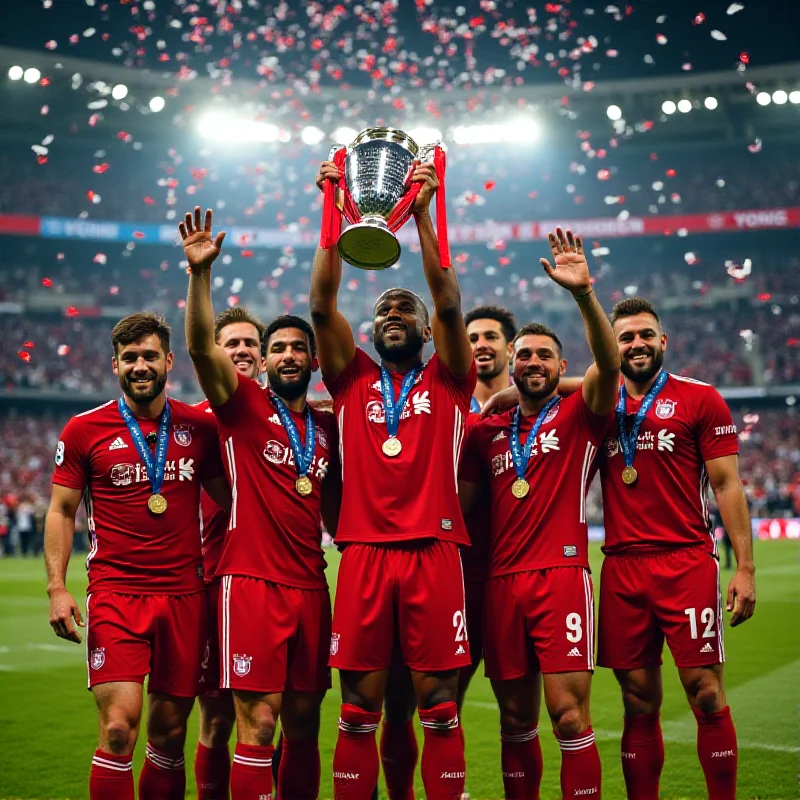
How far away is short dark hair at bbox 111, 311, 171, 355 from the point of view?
419cm

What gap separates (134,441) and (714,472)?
262 cm

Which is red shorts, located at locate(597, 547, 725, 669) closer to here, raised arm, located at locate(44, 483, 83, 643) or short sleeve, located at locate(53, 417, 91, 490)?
raised arm, located at locate(44, 483, 83, 643)

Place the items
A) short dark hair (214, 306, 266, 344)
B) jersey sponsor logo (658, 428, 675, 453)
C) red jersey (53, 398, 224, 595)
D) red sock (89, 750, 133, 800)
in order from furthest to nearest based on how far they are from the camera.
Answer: short dark hair (214, 306, 266, 344)
jersey sponsor logo (658, 428, 675, 453)
red jersey (53, 398, 224, 595)
red sock (89, 750, 133, 800)

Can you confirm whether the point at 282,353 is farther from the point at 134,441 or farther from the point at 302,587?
the point at 302,587

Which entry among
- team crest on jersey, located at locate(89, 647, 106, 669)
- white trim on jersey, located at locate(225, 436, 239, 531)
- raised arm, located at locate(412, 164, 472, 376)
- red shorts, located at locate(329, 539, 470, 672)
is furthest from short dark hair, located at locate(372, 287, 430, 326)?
team crest on jersey, located at locate(89, 647, 106, 669)

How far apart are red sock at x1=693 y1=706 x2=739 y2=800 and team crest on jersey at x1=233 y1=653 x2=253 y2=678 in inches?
76.1

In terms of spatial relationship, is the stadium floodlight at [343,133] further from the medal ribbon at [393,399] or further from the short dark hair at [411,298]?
the medal ribbon at [393,399]

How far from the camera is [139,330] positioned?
4215mm

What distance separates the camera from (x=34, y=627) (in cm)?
1188

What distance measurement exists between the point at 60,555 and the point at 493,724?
162 inches

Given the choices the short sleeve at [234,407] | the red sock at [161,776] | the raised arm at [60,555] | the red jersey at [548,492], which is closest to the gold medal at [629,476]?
the red jersey at [548,492]

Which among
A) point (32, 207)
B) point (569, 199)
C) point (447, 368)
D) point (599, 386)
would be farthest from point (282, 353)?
point (569, 199)

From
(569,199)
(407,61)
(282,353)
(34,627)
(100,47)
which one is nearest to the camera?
(282,353)

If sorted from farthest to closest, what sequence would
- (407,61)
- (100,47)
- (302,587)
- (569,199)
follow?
(569,199)
(407,61)
(100,47)
(302,587)
